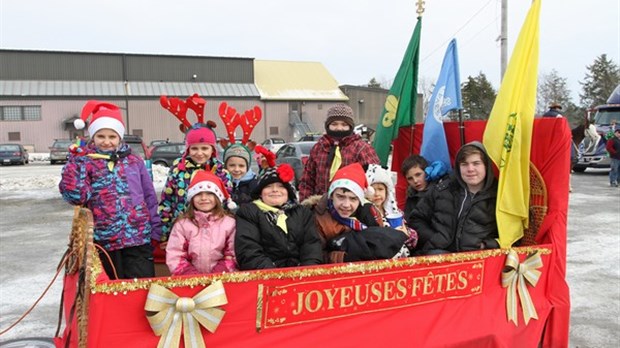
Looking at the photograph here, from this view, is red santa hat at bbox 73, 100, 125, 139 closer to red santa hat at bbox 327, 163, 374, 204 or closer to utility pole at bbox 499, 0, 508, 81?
red santa hat at bbox 327, 163, 374, 204

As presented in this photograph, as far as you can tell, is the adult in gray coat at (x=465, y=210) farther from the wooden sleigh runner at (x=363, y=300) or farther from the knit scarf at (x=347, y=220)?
the knit scarf at (x=347, y=220)

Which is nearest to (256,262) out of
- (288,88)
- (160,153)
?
(160,153)

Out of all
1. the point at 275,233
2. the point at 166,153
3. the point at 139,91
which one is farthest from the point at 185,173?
the point at 139,91

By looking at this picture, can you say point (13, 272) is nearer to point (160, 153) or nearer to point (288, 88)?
point (160, 153)

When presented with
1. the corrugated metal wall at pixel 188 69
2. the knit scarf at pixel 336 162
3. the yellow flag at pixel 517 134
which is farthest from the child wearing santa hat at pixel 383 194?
the corrugated metal wall at pixel 188 69

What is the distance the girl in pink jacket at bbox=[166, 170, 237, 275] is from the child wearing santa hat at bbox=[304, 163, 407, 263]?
620mm

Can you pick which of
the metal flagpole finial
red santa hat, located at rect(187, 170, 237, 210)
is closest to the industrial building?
the metal flagpole finial

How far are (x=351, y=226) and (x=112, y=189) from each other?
164cm

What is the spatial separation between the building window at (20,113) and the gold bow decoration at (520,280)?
1530 inches

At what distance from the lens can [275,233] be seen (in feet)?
9.48

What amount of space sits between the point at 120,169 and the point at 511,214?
8.85ft

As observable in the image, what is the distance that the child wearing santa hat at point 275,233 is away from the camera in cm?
282

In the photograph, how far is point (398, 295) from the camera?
8.87 ft

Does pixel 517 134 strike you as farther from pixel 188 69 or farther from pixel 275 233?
pixel 188 69
